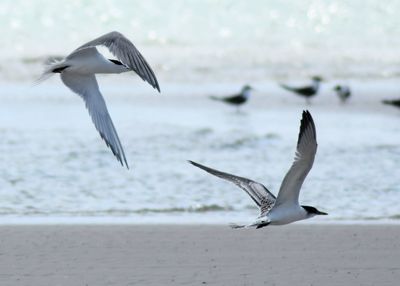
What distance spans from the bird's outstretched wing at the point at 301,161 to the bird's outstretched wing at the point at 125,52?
101 cm

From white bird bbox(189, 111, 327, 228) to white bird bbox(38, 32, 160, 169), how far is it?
727mm

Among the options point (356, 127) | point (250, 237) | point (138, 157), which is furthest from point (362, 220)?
point (356, 127)

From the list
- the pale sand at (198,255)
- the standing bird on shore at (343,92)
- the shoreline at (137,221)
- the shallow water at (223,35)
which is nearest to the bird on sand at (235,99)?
the standing bird on shore at (343,92)

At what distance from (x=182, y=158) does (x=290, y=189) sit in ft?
18.0

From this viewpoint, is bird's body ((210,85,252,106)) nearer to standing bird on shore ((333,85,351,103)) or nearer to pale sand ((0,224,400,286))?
standing bird on shore ((333,85,351,103))

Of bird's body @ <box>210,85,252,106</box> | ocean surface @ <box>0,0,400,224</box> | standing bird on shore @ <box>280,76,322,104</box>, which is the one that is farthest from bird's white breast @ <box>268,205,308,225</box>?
standing bird on shore @ <box>280,76,322,104</box>

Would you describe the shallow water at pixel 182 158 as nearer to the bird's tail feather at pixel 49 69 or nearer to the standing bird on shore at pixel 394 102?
the standing bird on shore at pixel 394 102

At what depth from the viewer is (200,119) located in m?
17.4

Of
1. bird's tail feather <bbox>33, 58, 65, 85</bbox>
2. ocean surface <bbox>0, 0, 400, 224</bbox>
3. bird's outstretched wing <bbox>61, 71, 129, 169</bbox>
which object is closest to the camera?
bird's tail feather <bbox>33, 58, 65, 85</bbox>

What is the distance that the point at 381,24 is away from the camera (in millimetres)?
33656

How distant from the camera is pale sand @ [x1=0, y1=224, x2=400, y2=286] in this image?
8.22 m

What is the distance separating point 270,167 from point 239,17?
72.4 ft

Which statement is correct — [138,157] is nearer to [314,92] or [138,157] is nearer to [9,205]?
[9,205]

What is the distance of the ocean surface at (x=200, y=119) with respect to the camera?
11352mm
